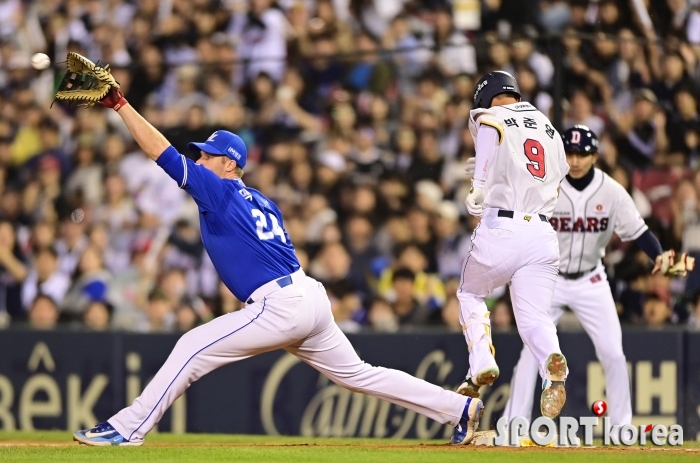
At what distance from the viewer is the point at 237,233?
21.6 ft

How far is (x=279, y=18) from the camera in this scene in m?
13.0

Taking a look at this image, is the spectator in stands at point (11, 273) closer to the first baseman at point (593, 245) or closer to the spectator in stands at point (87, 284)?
the spectator in stands at point (87, 284)

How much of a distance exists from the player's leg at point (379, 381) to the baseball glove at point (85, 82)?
1.60 metres

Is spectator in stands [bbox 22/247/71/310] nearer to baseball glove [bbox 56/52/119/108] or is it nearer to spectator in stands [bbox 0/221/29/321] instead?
spectator in stands [bbox 0/221/29/321]

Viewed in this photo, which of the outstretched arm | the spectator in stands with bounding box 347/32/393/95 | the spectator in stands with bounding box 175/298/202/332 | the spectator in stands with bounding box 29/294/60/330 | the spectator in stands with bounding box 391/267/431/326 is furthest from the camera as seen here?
the spectator in stands with bounding box 347/32/393/95

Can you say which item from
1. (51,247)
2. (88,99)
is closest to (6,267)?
(51,247)

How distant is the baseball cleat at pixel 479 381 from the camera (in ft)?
22.5

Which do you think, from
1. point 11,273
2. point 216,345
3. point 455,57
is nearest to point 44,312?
point 11,273

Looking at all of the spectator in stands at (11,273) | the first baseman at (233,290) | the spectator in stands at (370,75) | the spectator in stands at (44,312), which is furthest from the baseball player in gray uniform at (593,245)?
the spectator in stands at (11,273)

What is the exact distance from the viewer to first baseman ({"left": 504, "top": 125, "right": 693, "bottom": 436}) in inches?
333

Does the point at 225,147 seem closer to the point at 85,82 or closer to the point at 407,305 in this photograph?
the point at 85,82

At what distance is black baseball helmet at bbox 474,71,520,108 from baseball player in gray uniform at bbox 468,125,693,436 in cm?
142

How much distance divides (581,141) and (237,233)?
9.96ft

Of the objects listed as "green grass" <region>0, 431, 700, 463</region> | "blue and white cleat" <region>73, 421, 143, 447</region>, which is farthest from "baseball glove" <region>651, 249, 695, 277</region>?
"blue and white cleat" <region>73, 421, 143, 447</region>
